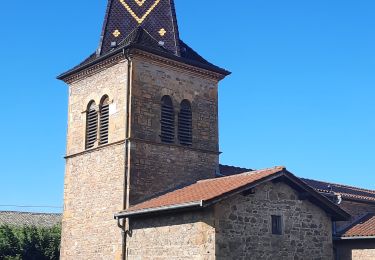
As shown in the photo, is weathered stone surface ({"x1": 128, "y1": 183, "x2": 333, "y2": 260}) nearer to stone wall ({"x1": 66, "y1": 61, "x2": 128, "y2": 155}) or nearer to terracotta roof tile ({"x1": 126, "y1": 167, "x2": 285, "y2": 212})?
terracotta roof tile ({"x1": 126, "y1": 167, "x2": 285, "y2": 212})

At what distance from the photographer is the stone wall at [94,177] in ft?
52.6

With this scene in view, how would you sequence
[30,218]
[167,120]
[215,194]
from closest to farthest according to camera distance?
[215,194], [167,120], [30,218]

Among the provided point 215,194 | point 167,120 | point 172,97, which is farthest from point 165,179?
point 215,194

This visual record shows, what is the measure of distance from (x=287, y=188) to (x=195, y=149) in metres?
4.06

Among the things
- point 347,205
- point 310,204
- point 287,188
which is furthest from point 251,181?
point 347,205

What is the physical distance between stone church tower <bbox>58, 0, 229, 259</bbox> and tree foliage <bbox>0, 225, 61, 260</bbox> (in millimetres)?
3578

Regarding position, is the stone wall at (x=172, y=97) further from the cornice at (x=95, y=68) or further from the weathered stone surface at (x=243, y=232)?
the weathered stone surface at (x=243, y=232)


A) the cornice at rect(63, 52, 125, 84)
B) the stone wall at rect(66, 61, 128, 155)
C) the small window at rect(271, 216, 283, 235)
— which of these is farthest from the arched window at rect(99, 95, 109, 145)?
the small window at rect(271, 216, 283, 235)

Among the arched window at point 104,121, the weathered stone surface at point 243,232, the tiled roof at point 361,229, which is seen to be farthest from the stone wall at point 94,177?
the tiled roof at point 361,229

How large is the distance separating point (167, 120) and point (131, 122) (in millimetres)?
1506

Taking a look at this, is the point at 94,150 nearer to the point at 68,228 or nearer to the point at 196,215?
the point at 68,228

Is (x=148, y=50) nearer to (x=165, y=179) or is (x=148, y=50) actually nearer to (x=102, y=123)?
(x=102, y=123)

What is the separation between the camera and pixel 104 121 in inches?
687

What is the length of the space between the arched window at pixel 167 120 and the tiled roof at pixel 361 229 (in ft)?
20.8
